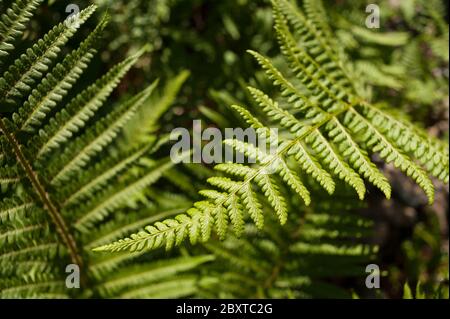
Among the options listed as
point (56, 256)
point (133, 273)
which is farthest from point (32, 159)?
point (133, 273)

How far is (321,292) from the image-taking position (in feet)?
6.48

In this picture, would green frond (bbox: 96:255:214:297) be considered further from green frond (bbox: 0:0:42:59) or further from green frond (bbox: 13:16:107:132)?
green frond (bbox: 0:0:42:59)

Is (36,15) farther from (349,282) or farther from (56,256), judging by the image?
(349,282)

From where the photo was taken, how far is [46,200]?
1542 mm

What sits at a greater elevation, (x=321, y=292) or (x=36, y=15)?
(x=36, y=15)

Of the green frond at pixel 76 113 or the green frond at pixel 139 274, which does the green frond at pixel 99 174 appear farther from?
the green frond at pixel 139 274

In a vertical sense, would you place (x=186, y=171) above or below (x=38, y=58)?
below

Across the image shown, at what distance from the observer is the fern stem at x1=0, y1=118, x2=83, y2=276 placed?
4.59ft

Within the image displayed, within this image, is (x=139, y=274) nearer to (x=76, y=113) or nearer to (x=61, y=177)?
(x=61, y=177)

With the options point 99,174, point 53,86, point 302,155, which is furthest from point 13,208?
point 302,155

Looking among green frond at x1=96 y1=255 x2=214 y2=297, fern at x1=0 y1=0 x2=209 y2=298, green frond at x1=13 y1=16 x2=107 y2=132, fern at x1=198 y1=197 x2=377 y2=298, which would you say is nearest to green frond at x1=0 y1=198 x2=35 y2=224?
fern at x1=0 y1=0 x2=209 y2=298

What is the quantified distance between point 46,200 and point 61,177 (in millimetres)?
90

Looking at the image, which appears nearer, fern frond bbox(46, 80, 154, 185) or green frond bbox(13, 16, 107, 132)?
green frond bbox(13, 16, 107, 132)

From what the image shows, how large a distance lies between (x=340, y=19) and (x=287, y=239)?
3.77 feet
